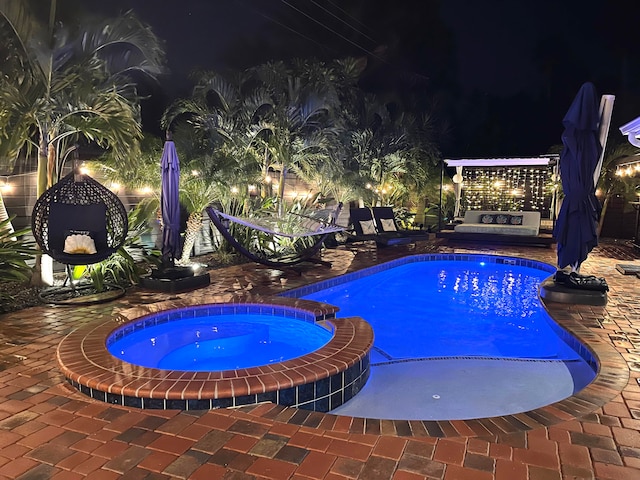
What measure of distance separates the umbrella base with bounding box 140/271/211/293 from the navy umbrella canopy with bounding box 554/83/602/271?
188 inches

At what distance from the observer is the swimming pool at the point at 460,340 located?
3549mm

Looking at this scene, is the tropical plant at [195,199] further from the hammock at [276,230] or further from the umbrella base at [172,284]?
the umbrella base at [172,284]

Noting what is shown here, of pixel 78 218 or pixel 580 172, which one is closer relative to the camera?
pixel 580 172

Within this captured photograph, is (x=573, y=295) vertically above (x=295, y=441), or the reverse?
(x=573, y=295)

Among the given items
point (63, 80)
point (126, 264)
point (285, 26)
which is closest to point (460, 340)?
point (126, 264)

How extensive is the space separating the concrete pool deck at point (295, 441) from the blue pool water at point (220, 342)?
0.97 metres

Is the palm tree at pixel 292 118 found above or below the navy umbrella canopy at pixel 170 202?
above

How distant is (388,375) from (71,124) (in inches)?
194

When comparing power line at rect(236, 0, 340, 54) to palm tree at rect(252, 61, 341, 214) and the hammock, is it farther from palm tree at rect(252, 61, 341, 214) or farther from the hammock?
A: the hammock

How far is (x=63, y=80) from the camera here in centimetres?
528

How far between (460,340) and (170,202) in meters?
4.13

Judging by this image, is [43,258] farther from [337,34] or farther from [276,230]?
[337,34]

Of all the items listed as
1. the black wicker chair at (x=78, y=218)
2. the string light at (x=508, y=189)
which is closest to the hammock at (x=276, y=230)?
the black wicker chair at (x=78, y=218)

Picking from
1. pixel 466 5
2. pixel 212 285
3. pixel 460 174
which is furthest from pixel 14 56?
pixel 466 5
